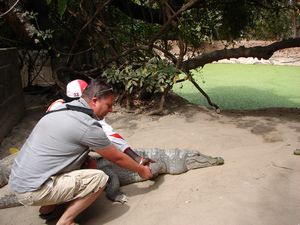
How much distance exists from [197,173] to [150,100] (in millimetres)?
2802

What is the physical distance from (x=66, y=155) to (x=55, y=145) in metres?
0.10

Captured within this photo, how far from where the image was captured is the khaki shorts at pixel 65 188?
245cm

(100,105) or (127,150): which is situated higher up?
(100,105)

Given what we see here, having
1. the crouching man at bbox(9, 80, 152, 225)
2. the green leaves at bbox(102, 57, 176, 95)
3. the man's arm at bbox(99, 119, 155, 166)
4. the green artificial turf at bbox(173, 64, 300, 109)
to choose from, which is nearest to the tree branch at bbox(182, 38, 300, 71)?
the green leaves at bbox(102, 57, 176, 95)

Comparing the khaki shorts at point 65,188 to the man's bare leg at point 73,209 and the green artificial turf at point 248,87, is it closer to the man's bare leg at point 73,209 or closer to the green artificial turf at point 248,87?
the man's bare leg at point 73,209

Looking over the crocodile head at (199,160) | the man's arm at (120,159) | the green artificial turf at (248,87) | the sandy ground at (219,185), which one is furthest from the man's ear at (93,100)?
the green artificial turf at (248,87)

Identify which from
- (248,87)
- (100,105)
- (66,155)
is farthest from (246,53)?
(248,87)

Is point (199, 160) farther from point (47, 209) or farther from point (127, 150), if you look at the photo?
point (47, 209)

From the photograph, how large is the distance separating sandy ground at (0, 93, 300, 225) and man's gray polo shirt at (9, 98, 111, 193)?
1.80ft

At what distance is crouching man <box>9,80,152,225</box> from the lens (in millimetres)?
2412

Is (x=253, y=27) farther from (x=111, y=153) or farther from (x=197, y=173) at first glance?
(x=111, y=153)

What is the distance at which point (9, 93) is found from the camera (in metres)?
4.98

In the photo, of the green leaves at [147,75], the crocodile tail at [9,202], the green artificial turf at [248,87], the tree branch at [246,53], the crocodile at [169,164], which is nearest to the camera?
the crocodile tail at [9,202]

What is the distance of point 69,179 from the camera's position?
248 cm
